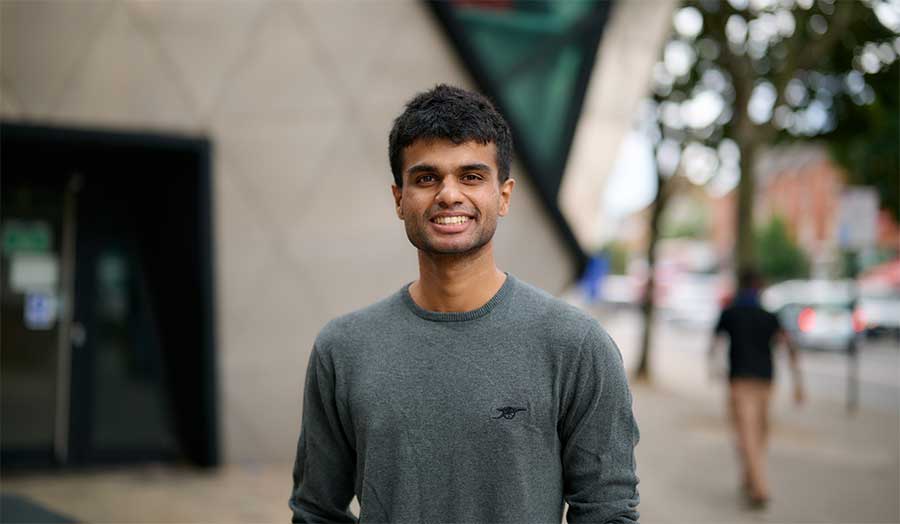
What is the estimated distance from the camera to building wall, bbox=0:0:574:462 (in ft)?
26.6

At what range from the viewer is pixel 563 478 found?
2.05 m

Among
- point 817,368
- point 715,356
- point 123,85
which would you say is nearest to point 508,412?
point 123,85

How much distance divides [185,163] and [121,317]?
170 cm

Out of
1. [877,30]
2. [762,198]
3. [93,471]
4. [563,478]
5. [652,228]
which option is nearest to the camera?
[563,478]

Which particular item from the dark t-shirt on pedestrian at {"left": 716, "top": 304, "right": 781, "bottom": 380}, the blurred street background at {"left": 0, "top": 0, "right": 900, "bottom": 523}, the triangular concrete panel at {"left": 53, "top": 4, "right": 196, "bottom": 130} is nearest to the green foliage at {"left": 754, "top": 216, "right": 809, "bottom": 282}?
the blurred street background at {"left": 0, "top": 0, "right": 900, "bottom": 523}

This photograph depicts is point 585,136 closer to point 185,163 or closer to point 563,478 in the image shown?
point 185,163

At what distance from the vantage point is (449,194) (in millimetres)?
2021

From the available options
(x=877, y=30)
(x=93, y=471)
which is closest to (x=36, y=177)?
(x=93, y=471)

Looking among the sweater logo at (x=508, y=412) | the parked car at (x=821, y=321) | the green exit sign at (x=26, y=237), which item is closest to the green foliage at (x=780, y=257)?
the parked car at (x=821, y=321)

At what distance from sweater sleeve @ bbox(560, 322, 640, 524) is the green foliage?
188 feet

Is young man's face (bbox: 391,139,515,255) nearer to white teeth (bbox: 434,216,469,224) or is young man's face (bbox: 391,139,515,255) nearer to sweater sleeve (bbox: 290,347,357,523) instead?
white teeth (bbox: 434,216,469,224)

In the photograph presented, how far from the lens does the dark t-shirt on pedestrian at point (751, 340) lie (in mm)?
8055

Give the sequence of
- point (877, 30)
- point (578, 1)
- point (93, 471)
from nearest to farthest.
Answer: point (93, 471) → point (578, 1) → point (877, 30)

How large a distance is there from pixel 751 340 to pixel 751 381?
1.18 ft
